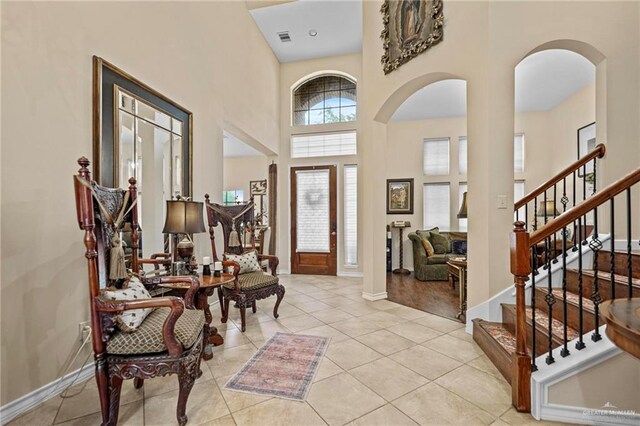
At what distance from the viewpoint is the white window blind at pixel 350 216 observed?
19.2ft

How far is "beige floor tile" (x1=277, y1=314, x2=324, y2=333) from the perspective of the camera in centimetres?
314

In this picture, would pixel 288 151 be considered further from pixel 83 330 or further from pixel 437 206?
pixel 83 330

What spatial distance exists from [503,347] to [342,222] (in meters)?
3.88

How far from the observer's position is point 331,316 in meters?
Result: 3.51

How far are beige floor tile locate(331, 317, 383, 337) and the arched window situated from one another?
4.04 metres

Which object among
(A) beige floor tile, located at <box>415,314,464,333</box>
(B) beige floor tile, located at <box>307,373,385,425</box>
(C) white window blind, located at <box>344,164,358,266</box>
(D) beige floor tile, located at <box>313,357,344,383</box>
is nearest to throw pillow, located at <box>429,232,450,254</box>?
(C) white window blind, located at <box>344,164,358,266</box>

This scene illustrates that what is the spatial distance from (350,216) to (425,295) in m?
2.11

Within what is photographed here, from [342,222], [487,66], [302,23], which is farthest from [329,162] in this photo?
[487,66]

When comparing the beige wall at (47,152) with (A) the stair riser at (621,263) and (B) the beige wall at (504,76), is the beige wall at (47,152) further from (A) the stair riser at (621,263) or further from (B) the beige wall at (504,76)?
(A) the stair riser at (621,263)

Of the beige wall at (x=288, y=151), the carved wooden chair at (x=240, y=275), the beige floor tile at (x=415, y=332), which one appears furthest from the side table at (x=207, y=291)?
the beige wall at (x=288, y=151)

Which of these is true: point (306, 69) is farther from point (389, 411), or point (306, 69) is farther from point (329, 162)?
point (389, 411)

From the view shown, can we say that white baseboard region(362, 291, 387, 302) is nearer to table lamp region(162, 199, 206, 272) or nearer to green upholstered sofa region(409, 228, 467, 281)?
green upholstered sofa region(409, 228, 467, 281)

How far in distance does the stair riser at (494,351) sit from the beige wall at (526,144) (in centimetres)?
309

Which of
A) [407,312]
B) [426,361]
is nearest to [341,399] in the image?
[426,361]
